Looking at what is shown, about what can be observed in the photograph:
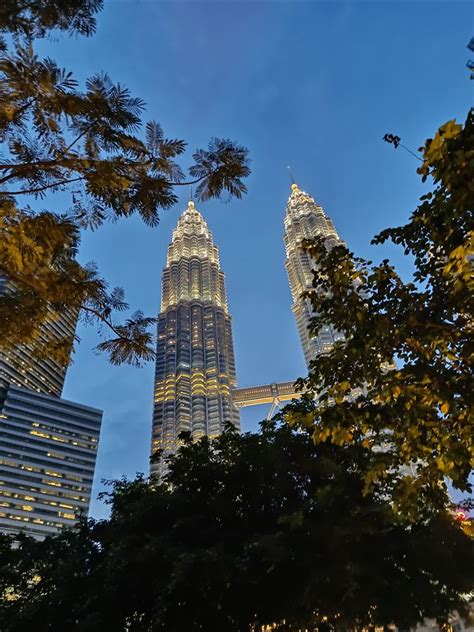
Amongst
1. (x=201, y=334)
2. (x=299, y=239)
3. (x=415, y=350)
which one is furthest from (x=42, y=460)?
(x=415, y=350)

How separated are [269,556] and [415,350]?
5910 millimetres

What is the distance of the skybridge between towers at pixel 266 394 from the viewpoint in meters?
107

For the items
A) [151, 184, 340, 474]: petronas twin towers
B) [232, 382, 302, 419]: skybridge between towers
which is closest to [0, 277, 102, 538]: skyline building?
[151, 184, 340, 474]: petronas twin towers

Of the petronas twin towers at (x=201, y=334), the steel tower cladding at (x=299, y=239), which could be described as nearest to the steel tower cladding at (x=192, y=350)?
the petronas twin towers at (x=201, y=334)

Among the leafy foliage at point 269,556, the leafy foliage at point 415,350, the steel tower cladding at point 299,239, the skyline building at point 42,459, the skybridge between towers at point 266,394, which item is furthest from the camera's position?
the steel tower cladding at point 299,239

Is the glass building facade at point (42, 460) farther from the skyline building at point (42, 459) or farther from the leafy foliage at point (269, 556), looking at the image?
the leafy foliage at point (269, 556)

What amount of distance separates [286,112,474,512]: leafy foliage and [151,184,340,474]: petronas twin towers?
91.6 m

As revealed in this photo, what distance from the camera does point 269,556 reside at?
920 cm

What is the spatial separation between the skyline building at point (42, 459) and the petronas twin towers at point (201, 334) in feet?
60.2

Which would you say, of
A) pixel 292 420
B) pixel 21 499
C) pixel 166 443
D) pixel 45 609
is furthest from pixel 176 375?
pixel 292 420

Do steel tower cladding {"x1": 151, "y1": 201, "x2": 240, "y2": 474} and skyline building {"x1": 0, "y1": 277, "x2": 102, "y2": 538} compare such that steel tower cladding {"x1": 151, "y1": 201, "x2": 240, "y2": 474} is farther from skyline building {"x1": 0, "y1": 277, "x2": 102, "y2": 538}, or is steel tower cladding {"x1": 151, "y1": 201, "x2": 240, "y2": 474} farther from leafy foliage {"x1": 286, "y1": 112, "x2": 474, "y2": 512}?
leafy foliage {"x1": 286, "y1": 112, "x2": 474, "y2": 512}

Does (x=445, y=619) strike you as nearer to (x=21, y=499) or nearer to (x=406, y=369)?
(x=406, y=369)

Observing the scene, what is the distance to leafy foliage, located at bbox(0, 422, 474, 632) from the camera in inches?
382

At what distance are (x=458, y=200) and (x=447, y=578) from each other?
987cm
